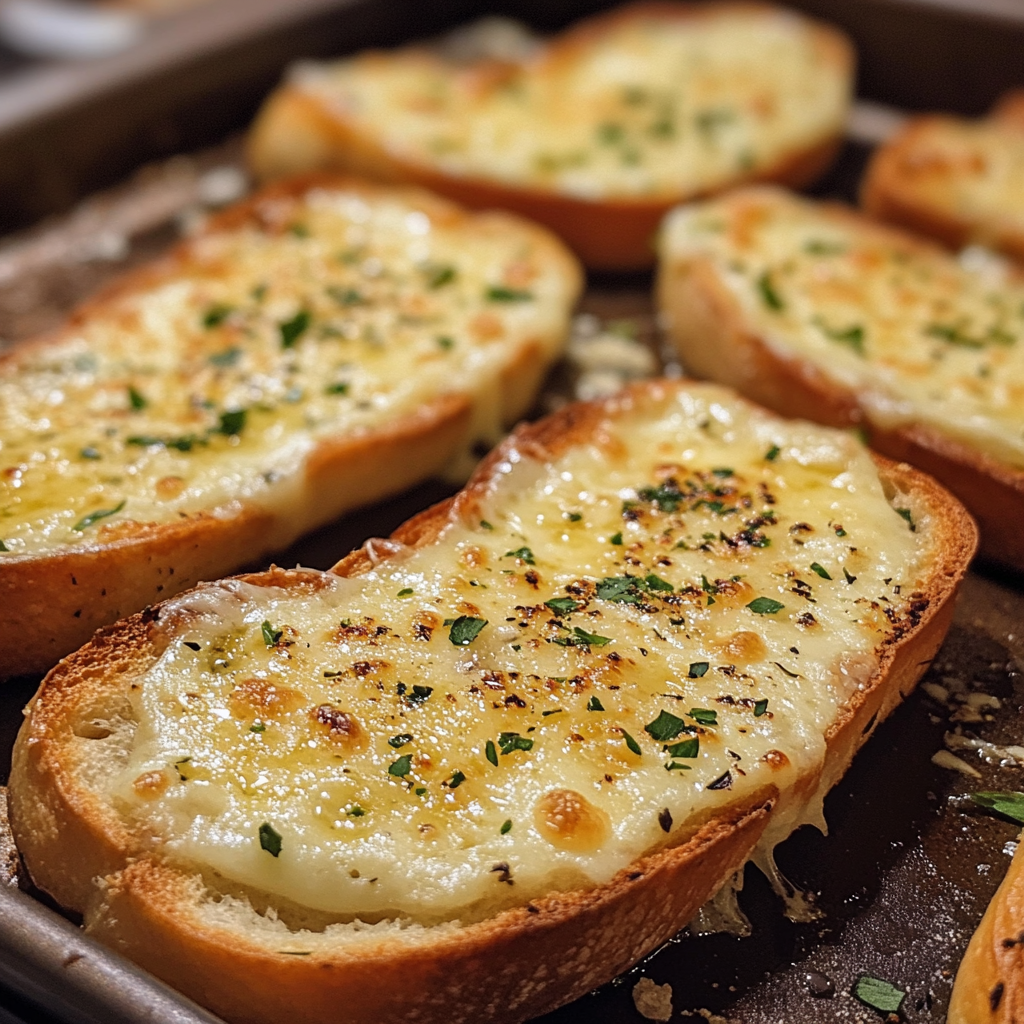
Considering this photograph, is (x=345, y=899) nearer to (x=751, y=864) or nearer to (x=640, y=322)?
(x=751, y=864)

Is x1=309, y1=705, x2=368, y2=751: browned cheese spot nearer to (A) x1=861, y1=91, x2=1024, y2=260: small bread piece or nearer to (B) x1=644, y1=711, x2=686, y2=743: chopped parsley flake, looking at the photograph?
(B) x1=644, y1=711, x2=686, y2=743: chopped parsley flake

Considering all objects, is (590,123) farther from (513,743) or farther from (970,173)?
(513,743)

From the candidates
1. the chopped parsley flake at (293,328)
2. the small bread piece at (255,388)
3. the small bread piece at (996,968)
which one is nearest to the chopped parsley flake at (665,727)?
the small bread piece at (996,968)

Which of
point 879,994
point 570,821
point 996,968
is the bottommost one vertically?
point 879,994

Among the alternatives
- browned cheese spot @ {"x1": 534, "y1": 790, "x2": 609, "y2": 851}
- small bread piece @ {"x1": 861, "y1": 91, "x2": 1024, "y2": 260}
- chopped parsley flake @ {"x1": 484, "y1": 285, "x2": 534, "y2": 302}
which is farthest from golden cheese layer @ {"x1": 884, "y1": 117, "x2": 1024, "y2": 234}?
browned cheese spot @ {"x1": 534, "y1": 790, "x2": 609, "y2": 851}

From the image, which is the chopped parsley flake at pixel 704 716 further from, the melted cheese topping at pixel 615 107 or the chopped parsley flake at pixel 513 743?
the melted cheese topping at pixel 615 107

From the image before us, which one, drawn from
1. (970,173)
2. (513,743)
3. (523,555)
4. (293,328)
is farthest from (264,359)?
(970,173)

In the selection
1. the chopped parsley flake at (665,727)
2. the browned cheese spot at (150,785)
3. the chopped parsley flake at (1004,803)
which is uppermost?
the browned cheese spot at (150,785)

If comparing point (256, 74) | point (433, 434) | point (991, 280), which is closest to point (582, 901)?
point (433, 434)
